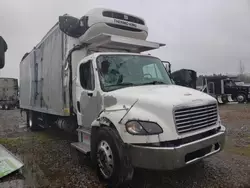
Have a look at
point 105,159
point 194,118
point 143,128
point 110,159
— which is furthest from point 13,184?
point 194,118

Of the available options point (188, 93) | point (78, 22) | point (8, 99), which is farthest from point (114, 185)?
point (8, 99)

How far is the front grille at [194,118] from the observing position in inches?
126

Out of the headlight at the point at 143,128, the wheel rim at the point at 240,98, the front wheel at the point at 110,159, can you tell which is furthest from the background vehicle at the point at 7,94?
the headlight at the point at 143,128

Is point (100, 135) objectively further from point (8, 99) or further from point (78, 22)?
point (8, 99)

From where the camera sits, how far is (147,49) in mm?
5512

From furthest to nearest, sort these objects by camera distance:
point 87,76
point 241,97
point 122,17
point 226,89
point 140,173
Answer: point 226,89 → point 241,97 → point 122,17 → point 87,76 → point 140,173

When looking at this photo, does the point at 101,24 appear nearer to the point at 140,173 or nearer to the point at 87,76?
the point at 87,76

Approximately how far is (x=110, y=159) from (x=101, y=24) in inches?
120

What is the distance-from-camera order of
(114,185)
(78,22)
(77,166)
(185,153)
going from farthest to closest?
(78,22) < (77,166) < (114,185) < (185,153)

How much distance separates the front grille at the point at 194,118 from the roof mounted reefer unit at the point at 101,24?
9.27 feet

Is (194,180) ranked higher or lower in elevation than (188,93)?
lower

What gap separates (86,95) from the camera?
4555 mm

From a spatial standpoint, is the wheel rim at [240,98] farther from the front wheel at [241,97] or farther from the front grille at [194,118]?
the front grille at [194,118]

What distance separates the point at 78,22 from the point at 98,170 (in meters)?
3.51
